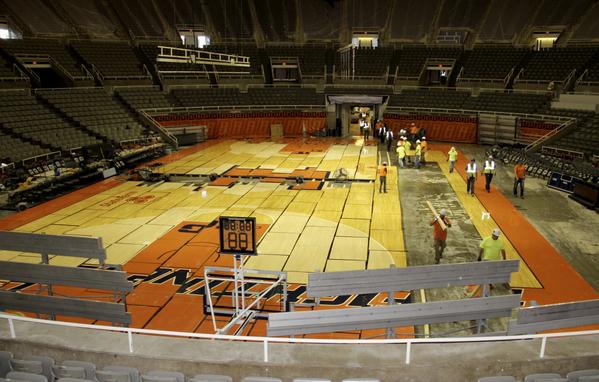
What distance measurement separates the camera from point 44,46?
114ft

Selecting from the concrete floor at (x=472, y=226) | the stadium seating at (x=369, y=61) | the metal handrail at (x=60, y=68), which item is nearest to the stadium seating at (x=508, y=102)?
the stadium seating at (x=369, y=61)

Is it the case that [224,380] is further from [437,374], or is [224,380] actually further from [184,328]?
[184,328]

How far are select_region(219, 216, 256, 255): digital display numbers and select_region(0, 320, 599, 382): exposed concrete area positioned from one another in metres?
2.05

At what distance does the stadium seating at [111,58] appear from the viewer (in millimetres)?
35938

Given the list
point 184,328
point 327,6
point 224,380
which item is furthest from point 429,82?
point 224,380

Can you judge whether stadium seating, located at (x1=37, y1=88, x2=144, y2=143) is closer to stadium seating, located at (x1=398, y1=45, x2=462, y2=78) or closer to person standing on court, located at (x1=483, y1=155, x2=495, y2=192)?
person standing on court, located at (x1=483, y1=155, x2=495, y2=192)

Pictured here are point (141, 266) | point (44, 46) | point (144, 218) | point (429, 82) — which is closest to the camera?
point (141, 266)

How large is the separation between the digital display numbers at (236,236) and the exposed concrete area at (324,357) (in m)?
2.05

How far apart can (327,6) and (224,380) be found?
4059 cm

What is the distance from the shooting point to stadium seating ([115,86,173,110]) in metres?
33.2

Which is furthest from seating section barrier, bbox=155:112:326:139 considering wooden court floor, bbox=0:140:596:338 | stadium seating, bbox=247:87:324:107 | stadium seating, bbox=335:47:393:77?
wooden court floor, bbox=0:140:596:338

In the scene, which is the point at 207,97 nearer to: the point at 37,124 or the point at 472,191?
the point at 37,124

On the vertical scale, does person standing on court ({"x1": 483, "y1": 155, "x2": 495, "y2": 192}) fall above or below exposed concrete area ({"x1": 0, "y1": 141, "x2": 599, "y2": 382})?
above

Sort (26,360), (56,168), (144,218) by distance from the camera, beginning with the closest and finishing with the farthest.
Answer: (26,360) → (144,218) → (56,168)
